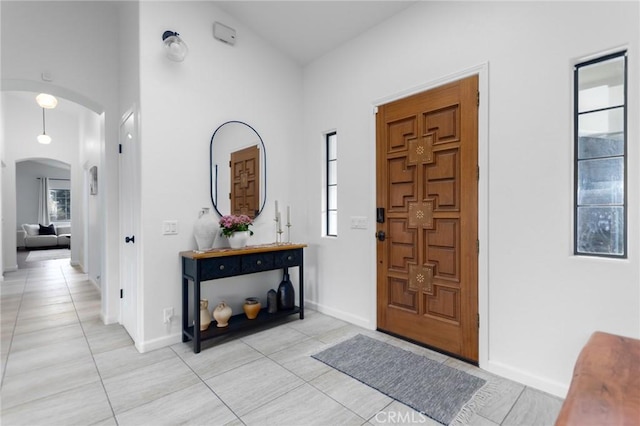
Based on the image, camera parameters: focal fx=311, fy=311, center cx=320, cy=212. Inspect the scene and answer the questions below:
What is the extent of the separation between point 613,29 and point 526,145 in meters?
0.75

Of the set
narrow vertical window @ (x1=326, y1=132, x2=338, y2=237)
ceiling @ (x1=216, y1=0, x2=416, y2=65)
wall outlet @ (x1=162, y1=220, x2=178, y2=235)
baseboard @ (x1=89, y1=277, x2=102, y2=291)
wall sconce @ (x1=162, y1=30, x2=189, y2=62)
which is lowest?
baseboard @ (x1=89, y1=277, x2=102, y2=291)

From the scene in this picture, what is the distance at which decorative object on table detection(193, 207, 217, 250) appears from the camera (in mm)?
2889

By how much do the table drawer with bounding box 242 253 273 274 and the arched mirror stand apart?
532mm

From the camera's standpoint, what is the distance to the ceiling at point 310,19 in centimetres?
295

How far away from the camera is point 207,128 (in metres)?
3.10

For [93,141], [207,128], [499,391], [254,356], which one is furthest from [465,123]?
[93,141]

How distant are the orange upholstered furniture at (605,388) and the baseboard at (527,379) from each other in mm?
932

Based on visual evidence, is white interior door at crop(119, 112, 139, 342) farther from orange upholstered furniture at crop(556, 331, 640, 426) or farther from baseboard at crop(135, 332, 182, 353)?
orange upholstered furniture at crop(556, 331, 640, 426)

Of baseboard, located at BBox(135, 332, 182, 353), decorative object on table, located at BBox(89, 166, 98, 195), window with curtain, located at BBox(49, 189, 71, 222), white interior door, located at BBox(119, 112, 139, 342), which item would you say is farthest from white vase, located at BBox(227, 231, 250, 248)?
window with curtain, located at BBox(49, 189, 71, 222)

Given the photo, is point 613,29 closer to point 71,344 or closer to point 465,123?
point 465,123

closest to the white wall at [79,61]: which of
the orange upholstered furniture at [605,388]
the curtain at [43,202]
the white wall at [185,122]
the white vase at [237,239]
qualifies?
Result: the white wall at [185,122]

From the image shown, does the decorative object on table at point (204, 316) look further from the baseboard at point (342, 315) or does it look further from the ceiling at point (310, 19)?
the ceiling at point (310, 19)

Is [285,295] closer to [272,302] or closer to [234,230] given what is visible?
[272,302]

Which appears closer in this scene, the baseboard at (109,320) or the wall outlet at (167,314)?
the wall outlet at (167,314)
